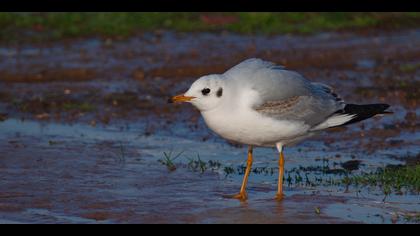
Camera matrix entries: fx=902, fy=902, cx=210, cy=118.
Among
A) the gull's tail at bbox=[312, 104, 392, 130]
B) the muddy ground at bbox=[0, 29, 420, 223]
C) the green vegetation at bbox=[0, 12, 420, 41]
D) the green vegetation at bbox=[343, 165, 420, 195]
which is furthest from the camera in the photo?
the green vegetation at bbox=[0, 12, 420, 41]

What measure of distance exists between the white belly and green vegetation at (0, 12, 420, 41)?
9.33 metres

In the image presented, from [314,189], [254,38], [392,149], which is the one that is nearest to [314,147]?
[392,149]

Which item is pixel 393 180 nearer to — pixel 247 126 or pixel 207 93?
pixel 247 126

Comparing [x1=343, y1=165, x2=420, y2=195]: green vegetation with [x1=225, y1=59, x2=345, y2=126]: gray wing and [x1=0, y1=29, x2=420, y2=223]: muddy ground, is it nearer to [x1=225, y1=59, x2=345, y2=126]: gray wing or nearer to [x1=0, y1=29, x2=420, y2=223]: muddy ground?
[x1=0, y1=29, x2=420, y2=223]: muddy ground

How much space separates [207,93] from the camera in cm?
741

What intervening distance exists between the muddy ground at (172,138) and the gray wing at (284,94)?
697mm

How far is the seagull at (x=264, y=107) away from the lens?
7.41 metres

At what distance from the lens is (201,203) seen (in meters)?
7.43

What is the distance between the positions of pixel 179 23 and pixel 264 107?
1002cm

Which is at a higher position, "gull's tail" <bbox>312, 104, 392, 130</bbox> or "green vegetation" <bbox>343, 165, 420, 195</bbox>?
"gull's tail" <bbox>312, 104, 392, 130</bbox>

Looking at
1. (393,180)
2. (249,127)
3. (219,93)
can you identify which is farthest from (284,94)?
(393,180)

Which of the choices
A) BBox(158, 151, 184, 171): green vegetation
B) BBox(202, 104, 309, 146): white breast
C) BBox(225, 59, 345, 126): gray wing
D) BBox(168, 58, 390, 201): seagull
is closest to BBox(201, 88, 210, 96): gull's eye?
BBox(168, 58, 390, 201): seagull

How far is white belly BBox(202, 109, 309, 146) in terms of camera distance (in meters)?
7.39

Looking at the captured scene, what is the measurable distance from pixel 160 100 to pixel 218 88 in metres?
5.10
